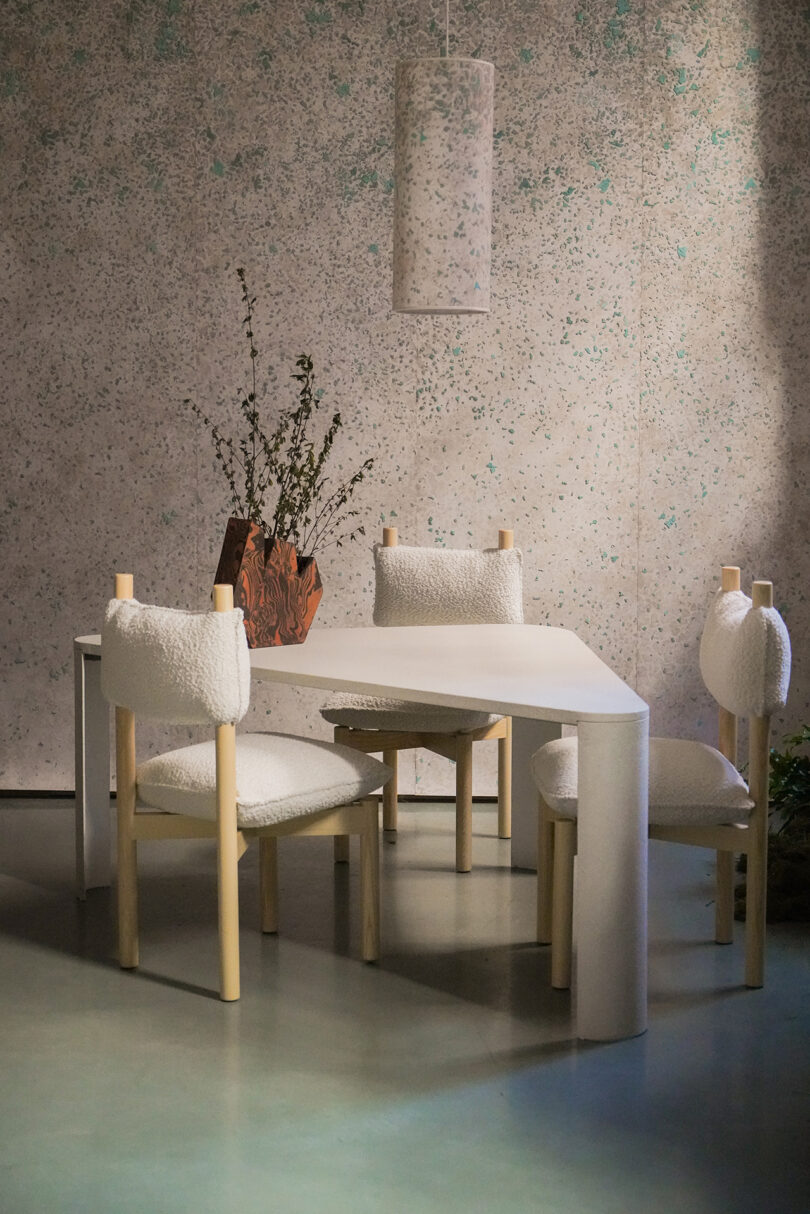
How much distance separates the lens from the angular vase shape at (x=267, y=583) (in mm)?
3496

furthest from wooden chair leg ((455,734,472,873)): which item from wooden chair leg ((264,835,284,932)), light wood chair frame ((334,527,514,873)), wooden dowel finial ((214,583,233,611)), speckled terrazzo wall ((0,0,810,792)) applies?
wooden dowel finial ((214,583,233,611))

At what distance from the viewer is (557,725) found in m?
3.86

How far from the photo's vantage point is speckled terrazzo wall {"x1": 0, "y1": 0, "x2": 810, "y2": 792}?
188 inches

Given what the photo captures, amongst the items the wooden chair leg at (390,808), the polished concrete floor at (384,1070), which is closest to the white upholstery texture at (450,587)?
the wooden chair leg at (390,808)

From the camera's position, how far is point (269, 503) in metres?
4.93

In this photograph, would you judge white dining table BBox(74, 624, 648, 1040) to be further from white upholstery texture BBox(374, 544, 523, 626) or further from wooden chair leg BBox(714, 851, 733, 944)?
wooden chair leg BBox(714, 851, 733, 944)

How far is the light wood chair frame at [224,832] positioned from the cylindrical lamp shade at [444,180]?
2.87ft

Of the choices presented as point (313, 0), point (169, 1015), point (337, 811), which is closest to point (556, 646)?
point (337, 811)

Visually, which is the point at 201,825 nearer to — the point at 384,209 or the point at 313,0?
the point at 384,209

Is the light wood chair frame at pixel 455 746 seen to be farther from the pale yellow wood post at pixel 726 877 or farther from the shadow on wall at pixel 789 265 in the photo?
the shadow on wall at pixel 789 265

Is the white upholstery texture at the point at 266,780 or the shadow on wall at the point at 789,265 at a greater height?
the shadow on wall at the point at 789,265

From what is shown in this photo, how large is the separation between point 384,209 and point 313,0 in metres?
0.74

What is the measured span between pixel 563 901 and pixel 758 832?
460mm

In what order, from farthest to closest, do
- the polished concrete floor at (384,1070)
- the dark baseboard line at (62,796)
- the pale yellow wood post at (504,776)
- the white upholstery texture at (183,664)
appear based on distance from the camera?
the dark baseboard line at (62,796), the pale yellow wood post at (504,776), the white upholstery texture at (183,664), the polished concrete floor at (384,1070)
